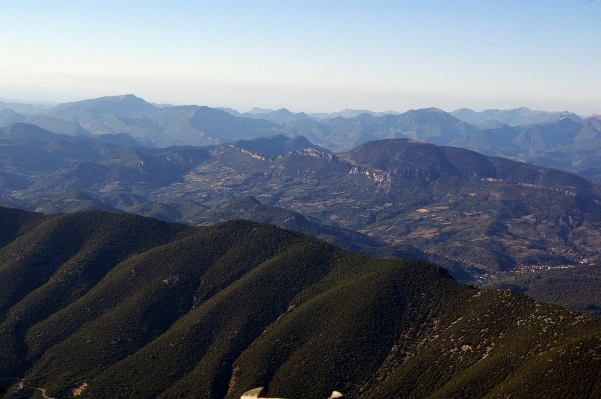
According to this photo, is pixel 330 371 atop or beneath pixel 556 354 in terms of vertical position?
beneath

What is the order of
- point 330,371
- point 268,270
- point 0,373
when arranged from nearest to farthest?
point 330,371 → point 0,373 → point 268,270

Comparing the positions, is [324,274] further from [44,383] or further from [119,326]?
[44,383]

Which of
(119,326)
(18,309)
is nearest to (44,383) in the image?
(119,326)

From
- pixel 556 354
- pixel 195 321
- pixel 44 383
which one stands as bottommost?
pixel 44 383

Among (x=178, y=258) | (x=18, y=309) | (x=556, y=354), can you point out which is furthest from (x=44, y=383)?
(x=556, y=354)

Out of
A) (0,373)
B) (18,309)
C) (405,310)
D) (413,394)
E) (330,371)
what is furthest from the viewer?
(18,309)

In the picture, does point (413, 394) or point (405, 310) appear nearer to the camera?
point (413, 394)
